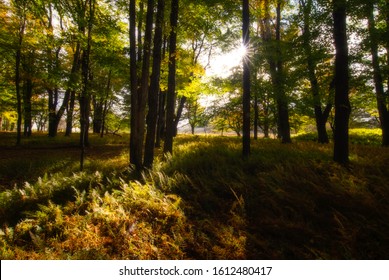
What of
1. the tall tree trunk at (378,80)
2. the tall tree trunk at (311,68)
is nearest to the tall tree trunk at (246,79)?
the tall tree trunk at (311,68)

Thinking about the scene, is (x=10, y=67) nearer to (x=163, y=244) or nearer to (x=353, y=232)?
(x=163, y=244)

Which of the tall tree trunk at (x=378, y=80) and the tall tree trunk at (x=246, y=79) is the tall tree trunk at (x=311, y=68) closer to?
the tall tree trunk at (x=378, y=80)

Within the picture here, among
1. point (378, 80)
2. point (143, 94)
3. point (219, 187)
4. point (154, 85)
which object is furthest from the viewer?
point (378, 80)

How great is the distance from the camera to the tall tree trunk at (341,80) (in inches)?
254

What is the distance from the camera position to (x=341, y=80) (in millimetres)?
6496

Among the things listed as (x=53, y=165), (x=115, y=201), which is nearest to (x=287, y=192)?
(x=115, y=201)

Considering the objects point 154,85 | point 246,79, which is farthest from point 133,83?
point 246,79

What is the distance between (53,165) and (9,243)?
312 inches

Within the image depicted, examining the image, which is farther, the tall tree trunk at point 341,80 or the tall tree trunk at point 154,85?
the tall tree trunk at point 154,85

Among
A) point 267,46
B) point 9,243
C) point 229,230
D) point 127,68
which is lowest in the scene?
point 9,243

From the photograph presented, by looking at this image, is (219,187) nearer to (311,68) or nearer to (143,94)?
(143,94)

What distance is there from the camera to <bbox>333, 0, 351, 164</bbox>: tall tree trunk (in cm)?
645

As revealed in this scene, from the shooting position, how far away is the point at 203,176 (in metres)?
7.07

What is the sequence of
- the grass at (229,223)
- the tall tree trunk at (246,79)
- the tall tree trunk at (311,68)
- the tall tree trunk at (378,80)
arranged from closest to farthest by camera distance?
the grass at (229,223) < the tall tree trunk at (246,79) < the tall tree trunk at (378,80) < the tall tree trunk at (311,68)
